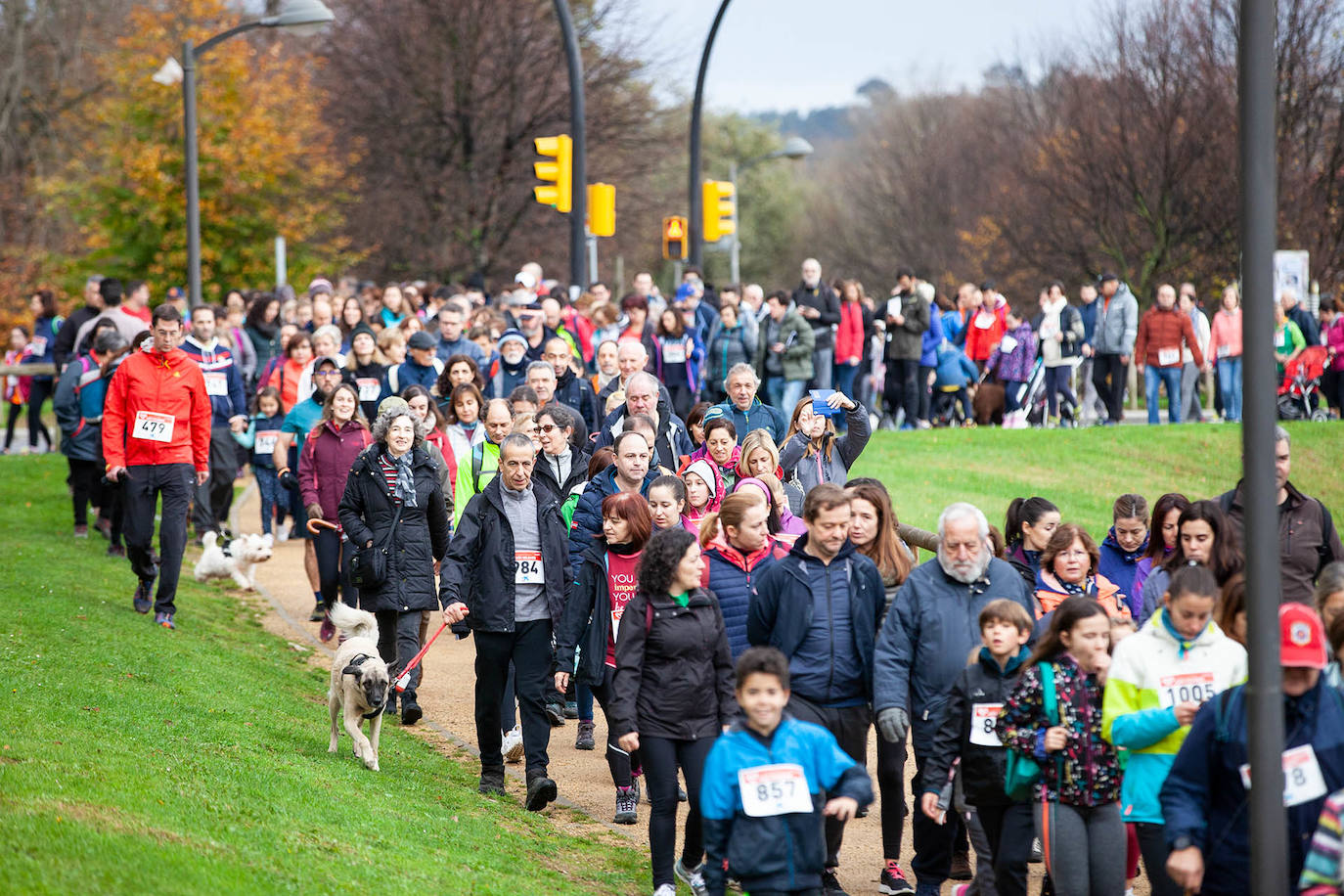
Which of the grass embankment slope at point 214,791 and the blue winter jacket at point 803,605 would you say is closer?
the grass embankment slope at point 214,791

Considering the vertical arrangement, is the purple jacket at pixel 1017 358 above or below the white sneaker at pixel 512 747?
above

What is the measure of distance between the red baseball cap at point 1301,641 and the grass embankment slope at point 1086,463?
1371 cm

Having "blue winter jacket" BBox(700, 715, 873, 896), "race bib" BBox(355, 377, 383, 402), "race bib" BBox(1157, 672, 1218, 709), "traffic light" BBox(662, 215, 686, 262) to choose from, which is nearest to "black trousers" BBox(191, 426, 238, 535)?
"race bib" BBox(355, 377, 383, 402)

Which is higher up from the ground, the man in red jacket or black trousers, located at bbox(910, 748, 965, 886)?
the man in red jacket

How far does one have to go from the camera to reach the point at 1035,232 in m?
45.5

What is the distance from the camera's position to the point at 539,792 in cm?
900

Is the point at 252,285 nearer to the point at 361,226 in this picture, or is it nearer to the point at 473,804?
the point at 361,226

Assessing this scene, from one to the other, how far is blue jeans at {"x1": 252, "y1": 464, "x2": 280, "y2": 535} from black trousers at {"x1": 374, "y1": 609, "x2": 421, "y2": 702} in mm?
5817

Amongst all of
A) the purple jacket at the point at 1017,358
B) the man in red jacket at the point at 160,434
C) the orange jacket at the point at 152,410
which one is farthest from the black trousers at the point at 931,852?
the purple jacket at the point at 1017,358

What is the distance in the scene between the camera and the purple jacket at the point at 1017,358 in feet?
73.7

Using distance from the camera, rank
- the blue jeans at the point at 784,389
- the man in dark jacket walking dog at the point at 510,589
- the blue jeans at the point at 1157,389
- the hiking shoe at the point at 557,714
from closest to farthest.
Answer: the man in dark jacket walking dog at the point at 510,589 < the hiking shoe at the point at 557,714 < the blue jeans at the point at 784,389 < the blue jeans at the point at 1157,389

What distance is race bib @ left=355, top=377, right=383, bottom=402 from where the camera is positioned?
14.9 m

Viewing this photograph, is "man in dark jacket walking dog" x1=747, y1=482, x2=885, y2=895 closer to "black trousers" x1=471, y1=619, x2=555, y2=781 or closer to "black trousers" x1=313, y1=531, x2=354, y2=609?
"black trousers" x1=471, y1=619, x2=555, y2=781

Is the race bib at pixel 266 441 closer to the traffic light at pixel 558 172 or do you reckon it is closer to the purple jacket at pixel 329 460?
the purple jacket at pixel 329 460
